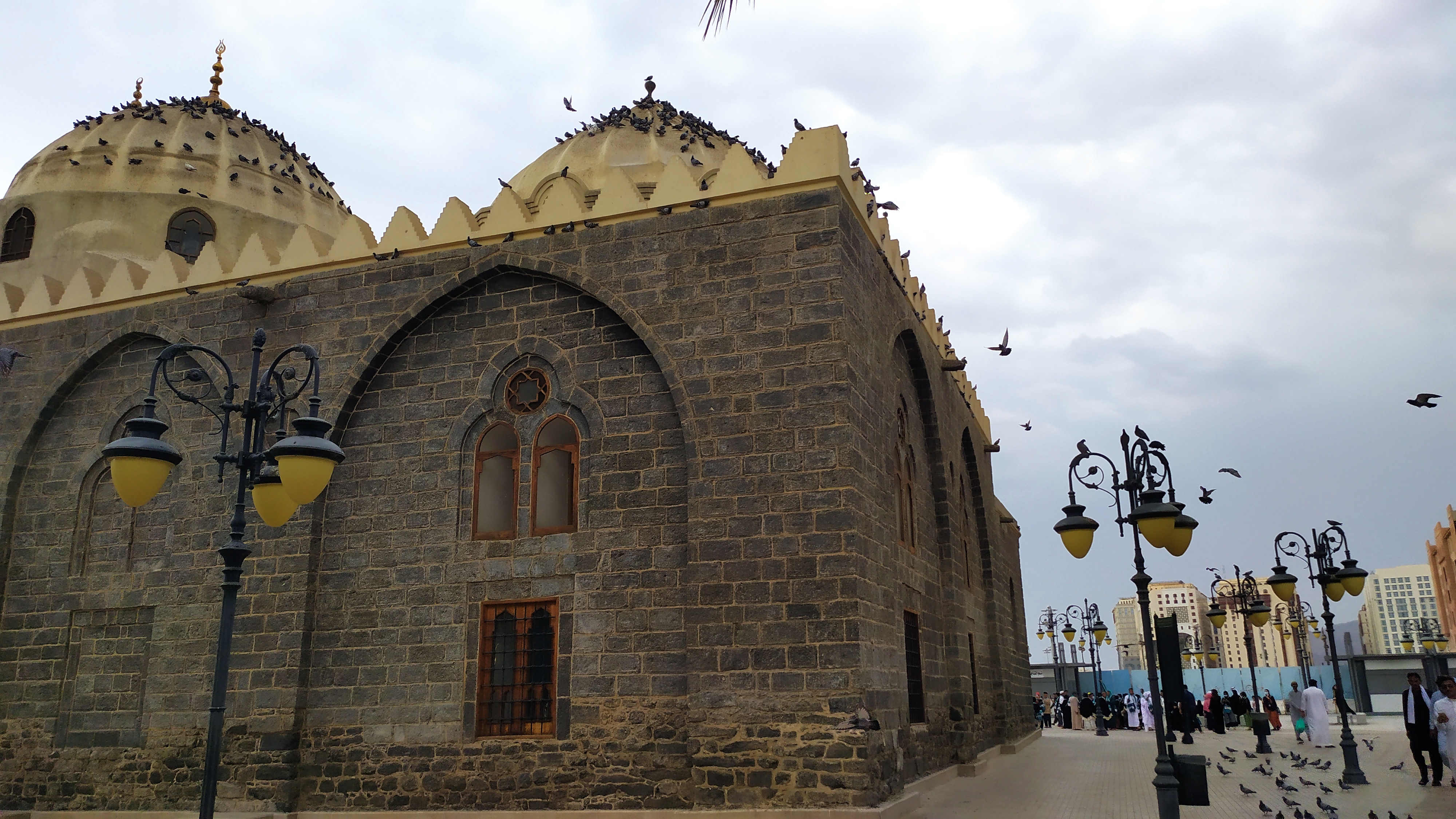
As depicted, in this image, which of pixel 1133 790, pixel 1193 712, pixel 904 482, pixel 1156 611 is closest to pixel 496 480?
pixel 904 482

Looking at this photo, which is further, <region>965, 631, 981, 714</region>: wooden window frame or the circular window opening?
<region>965, 631, 981, 714</region>: wooden window frame

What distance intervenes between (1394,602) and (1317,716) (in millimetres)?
128088

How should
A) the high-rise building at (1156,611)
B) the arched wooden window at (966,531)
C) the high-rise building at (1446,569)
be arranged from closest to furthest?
the arched wooden window at (966,531) → the high-rise building at (1446,569) → the high-rise building at (1156,611)

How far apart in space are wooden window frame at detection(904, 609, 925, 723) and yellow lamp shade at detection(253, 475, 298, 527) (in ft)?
20.5

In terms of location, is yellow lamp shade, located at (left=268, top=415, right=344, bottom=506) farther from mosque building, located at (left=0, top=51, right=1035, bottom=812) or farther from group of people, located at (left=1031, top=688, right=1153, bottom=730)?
group of people, located at (left=1031, top=688, right=1153, bottom=730)

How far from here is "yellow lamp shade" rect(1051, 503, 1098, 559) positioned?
7.49 m

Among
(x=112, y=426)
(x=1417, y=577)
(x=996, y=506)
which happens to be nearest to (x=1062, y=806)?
(x=996, y=506)

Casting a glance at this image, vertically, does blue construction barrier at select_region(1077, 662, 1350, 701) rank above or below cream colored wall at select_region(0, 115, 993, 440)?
below

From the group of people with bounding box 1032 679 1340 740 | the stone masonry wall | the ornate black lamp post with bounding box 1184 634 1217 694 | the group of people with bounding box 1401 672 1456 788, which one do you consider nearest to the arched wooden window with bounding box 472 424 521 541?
the stone masonry wall

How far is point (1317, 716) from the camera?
16.4 m

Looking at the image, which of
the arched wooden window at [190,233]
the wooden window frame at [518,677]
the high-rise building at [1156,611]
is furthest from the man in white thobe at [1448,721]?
the high-rise building at [1156,611]

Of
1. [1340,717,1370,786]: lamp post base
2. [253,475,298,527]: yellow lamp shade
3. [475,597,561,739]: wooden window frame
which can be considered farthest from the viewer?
[1340,717,1370,786]: lamp post base

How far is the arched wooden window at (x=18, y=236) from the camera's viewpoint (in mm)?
13641

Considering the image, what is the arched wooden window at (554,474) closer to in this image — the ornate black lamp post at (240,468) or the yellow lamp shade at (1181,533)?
the ornate black lamp post at (240,468)
